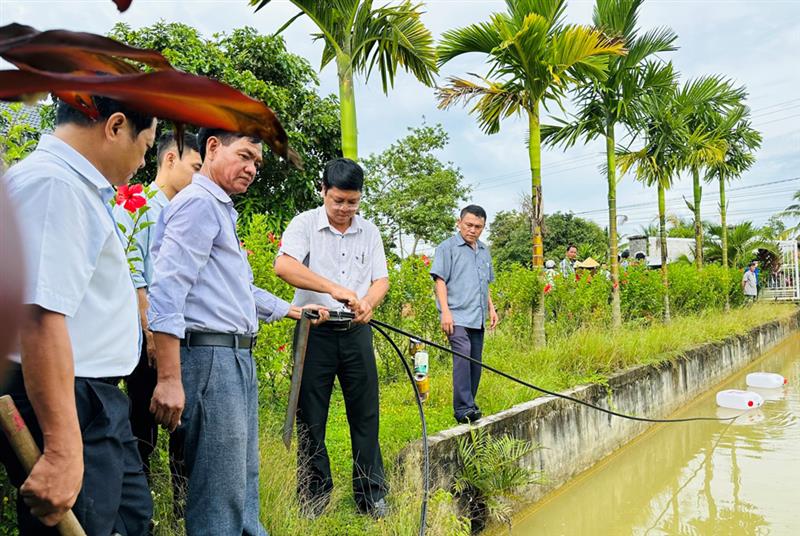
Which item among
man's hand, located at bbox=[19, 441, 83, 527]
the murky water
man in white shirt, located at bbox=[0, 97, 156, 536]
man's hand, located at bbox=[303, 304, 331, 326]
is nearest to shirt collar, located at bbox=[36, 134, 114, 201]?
man in white shirt, located at bbox=[0, 97, 156, 536]

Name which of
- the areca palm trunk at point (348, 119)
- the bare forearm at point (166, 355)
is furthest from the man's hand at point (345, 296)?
the areca palm trunk at point (348, 119)

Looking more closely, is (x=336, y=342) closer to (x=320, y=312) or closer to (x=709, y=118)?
(x=320, y=312)

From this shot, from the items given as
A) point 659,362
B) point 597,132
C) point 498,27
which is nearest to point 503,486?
point 659,362

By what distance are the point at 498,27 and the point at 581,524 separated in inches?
224

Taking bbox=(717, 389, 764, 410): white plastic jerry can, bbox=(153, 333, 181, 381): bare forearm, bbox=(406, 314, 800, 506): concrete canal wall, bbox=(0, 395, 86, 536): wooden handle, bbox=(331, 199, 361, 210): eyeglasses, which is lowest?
bbox=(717, 389, 764, 410): white plastic jerry can

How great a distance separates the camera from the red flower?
8.21ft

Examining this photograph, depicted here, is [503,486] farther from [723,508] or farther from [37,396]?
[37,396]

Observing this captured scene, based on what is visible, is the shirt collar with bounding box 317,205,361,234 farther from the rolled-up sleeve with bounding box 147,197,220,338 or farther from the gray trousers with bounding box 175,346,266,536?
the gray trousers with bounding box 175,346,266,536

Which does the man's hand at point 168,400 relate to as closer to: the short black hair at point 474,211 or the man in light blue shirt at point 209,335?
the man in light blue shirt at point 209,335

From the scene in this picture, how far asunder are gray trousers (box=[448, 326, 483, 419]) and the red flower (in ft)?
9.46

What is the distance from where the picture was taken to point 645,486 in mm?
5887

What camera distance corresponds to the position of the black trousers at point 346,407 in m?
3.40

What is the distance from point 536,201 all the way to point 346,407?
5.49 metres

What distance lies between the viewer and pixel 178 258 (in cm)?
218
